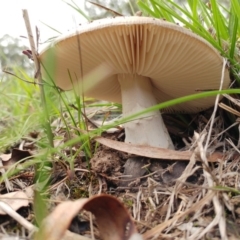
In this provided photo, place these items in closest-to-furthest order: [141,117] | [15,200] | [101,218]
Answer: [101,218] < [15,200] < [141,117]

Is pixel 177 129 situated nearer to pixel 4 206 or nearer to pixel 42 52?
pixel 42 52

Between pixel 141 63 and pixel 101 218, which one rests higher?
pixel 141 63

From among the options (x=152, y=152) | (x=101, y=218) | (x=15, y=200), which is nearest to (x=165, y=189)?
(x=152, y=152)

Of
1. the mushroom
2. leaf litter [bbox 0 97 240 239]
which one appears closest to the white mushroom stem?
the mushroom

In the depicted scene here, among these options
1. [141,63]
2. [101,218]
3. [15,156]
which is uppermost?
[141,63]

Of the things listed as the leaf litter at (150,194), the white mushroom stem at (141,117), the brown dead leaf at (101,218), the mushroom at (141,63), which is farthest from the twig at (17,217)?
the white mushroom stem at (141,117)

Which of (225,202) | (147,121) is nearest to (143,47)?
(147,121)

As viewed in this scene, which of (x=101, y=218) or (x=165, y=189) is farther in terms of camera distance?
(x=165, y=189)

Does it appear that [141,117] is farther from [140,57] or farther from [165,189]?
[165,189]
